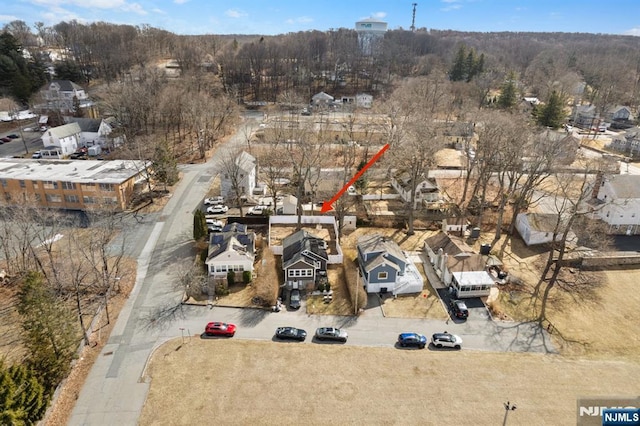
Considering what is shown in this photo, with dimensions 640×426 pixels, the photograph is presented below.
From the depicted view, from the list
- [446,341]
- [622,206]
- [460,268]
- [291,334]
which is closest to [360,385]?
[291,334]

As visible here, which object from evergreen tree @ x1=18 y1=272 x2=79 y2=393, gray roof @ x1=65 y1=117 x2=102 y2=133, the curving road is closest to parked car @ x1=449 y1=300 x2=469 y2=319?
the curving road

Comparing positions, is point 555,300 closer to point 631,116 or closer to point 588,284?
point 588,284

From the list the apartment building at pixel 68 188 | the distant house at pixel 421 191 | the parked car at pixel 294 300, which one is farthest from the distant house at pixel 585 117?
the apartment building at pixel 68 188

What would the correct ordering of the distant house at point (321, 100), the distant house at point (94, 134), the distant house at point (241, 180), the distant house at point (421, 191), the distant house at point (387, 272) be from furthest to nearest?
the distant house at point (321, 100)
the distant house at point (94, 134)
the distant house at point (421, 191)
the distant house at point (241, 180)
the distant house at point (387, 272)

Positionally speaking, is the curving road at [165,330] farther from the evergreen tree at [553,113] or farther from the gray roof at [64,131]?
the evergreen tree at [553,113]

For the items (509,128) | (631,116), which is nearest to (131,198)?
(509,128)

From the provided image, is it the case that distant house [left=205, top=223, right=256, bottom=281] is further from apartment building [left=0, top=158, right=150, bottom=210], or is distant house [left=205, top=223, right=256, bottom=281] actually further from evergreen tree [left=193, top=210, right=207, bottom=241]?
apartment building [left=0, top=158, right=150, bottom=210]
